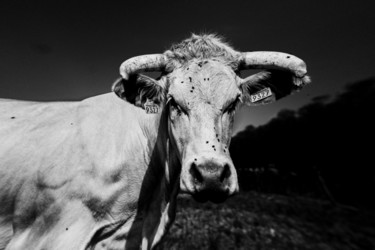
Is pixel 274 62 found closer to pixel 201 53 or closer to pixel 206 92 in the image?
pixel 201 53

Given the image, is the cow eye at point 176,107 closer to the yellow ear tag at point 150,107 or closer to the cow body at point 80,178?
the yellow ear tag at point 150,107

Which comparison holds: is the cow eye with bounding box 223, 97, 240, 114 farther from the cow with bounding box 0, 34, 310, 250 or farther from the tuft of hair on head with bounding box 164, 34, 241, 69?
the tuft of hair on head with bounding box 164, 34, 241, 69

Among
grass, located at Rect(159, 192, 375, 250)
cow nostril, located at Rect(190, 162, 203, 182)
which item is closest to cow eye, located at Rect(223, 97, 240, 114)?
cow nostril, located at Rect(190, 162, 203, 182)

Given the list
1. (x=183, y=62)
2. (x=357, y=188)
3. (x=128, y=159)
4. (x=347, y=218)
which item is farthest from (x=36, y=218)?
(x=357, y=188)

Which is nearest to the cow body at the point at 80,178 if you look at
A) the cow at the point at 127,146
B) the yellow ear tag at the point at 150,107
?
the cow at the point at 127,146

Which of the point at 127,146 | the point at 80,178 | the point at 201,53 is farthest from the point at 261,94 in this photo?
the point at 80,178

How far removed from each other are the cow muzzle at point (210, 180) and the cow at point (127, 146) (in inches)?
6.5

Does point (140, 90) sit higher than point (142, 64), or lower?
lower

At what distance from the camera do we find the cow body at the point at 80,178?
86.2 inches

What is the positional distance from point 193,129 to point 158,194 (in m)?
1.15

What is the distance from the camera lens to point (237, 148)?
37875 mm

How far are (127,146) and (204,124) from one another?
1.07 metres

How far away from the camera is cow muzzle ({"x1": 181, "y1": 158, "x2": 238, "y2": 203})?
160cm

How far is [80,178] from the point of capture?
2.23m
